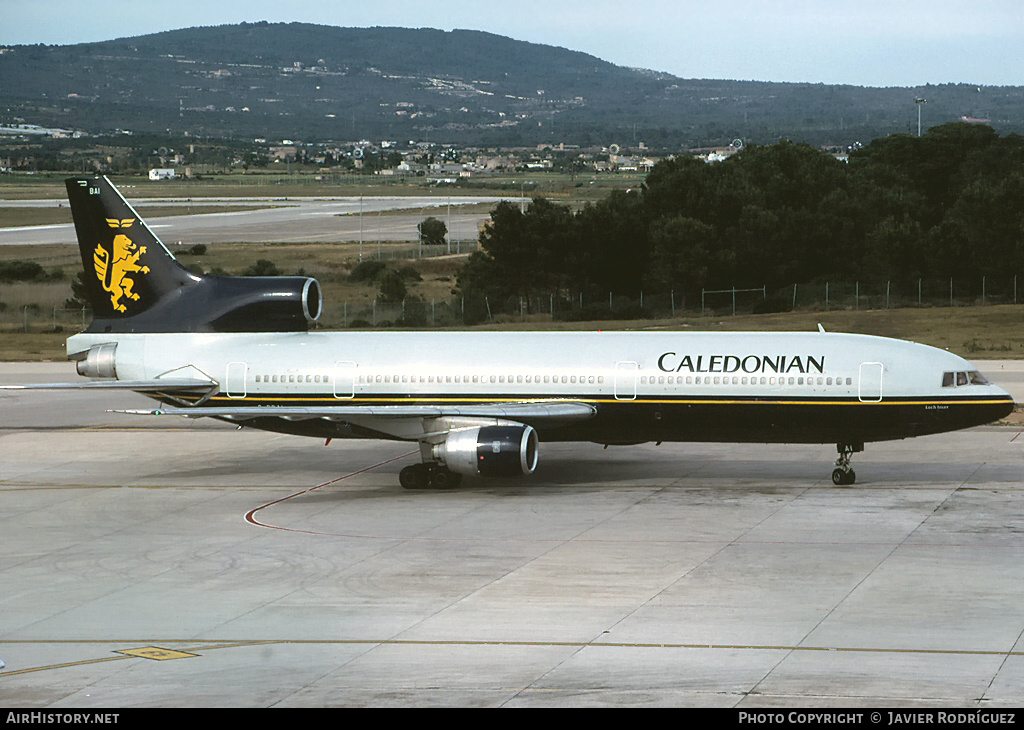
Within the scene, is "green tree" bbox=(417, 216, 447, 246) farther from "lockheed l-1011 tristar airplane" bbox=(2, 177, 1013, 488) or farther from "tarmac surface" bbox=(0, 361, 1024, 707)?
"lockheed l-1011 tristar airplane" bbox=(2, 177, 1013, 488)

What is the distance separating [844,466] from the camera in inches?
1489

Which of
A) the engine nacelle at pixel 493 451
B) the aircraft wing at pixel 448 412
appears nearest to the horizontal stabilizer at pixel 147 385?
the aircraft wing at pixel 448 412

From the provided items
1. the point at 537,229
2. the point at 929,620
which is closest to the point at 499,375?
the point at 929,620

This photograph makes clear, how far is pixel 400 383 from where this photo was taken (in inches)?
1516

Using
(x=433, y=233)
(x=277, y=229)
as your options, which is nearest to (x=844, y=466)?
(x=433, y=233)

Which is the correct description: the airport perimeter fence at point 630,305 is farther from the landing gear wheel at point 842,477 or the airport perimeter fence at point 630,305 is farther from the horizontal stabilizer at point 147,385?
the landing gear wheel at point 842,477

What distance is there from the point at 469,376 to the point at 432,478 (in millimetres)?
3152

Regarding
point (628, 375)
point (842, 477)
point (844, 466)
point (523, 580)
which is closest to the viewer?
point (523, 580)

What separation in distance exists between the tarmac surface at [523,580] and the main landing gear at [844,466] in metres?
0.63

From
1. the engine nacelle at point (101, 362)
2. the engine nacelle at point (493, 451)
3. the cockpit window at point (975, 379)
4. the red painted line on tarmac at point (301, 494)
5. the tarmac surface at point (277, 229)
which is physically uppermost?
the tarmac surface at point (277, 229)

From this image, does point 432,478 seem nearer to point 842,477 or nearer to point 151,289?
point 151,289

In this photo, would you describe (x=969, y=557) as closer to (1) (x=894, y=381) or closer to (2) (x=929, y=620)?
(2) (x=929, y=620)

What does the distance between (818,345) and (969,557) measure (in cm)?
981

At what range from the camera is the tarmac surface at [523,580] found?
2052cm
